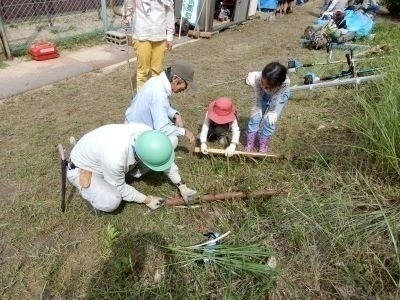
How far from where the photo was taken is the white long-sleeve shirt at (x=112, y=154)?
2725 mm

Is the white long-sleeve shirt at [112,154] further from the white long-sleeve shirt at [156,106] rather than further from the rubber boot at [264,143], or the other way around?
the rubber boot at [264,143]

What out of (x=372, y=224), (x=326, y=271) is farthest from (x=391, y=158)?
(x=326, y=271)

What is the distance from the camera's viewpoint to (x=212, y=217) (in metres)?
3.14

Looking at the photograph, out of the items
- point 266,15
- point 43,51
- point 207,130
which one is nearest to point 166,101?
point 207,130

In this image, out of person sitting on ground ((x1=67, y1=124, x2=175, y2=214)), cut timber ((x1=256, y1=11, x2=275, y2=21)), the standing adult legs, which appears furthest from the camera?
cut timber ((x1=256, y1=11, x2=275, y2=21))

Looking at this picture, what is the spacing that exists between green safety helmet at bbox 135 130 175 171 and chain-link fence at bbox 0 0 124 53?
5404mm

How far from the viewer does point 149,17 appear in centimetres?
455

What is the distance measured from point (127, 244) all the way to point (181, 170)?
3.74 feet

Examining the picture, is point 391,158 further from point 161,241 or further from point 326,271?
point 161,241

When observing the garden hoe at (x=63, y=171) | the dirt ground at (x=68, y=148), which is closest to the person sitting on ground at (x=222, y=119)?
the dirt ground at (x=68, y=148)

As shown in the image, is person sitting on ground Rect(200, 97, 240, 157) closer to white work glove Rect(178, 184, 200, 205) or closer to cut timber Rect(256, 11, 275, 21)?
white work glove Rect(178, 184, 200, 205)

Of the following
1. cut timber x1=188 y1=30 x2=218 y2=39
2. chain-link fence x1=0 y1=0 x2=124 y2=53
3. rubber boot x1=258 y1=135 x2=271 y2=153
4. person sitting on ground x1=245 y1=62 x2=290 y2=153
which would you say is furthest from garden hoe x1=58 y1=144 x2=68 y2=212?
cut timber x1=188 y1=30 x2=218 y2=39

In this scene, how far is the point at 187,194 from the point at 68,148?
5.78 feet

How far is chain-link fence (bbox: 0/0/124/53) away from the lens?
745 cm
